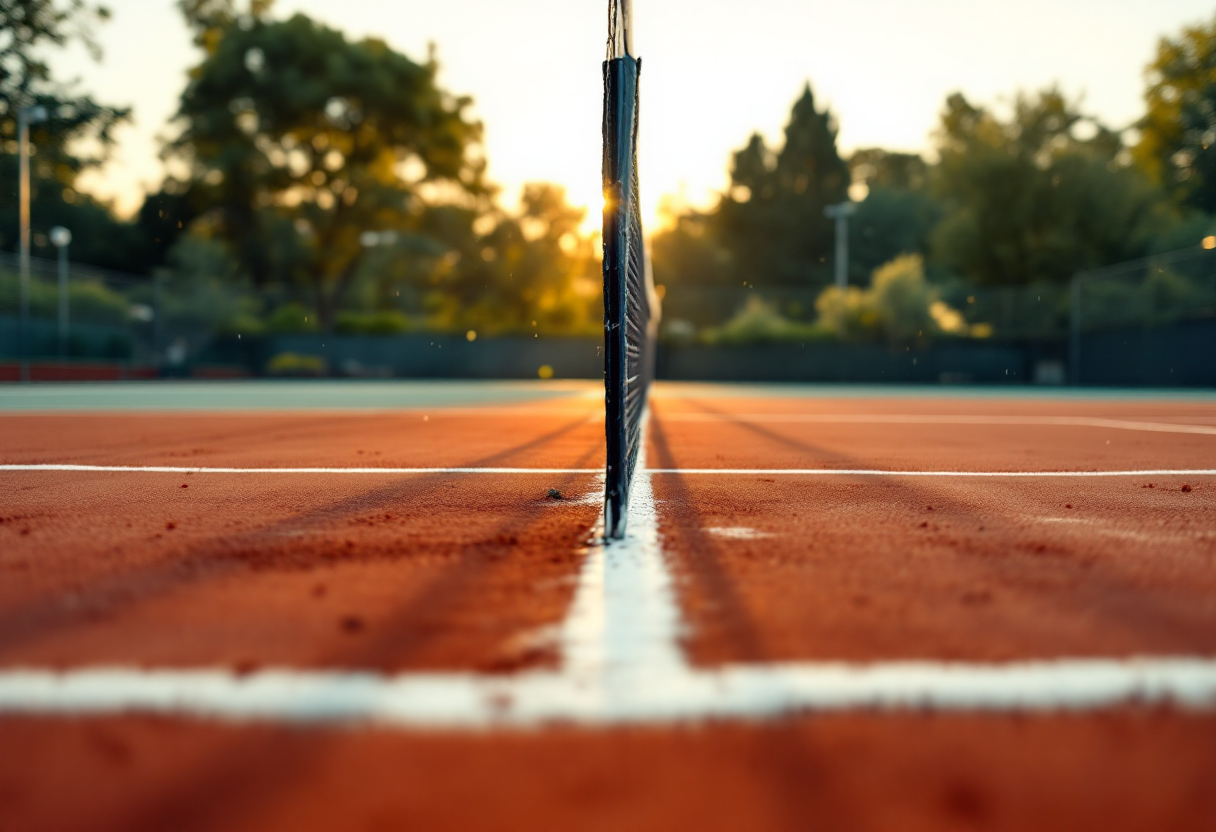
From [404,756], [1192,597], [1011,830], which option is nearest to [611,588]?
[404,756]

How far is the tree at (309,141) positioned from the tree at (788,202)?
16.9 meters

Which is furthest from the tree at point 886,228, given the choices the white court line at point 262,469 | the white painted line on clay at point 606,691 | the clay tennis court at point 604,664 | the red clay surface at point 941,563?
the white painted line on clay at point 606,691

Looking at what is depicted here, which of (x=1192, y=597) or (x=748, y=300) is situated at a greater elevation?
(x=748, y=300)

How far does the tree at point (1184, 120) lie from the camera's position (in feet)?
121

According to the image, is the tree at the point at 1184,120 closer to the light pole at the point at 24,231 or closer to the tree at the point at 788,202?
the tree at the point at 788,202

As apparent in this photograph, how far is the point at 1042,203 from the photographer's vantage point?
35.9m

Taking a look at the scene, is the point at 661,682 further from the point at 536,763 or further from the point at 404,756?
the point at 404,756

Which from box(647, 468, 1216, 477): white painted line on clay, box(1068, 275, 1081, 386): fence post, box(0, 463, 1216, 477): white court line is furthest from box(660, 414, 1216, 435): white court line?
box(1068, 275, 1081, 386): fence post

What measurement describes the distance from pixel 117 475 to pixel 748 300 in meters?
31.3

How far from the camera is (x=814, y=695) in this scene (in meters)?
1.38

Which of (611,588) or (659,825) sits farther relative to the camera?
(611,588)

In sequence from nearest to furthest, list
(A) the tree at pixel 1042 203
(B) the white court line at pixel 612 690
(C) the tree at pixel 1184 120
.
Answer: (B) the white court line at pixel 612 690, (A) the tree at pixel 1042 203, (C) the tree at pixel 1184 120

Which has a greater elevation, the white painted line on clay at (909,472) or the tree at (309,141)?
the tree at (309,141)

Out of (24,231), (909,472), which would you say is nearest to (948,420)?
(909,472)
